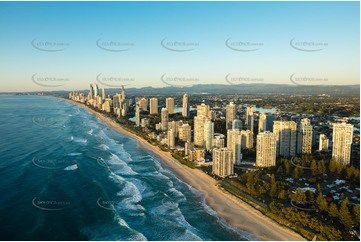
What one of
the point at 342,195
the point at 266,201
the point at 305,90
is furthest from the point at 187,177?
the point at 305,90

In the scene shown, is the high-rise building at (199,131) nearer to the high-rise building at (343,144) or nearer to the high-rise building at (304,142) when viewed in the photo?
the high-rise building at (304,142)

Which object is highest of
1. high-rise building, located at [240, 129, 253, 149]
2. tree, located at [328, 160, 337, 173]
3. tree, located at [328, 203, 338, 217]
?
high-rise building, located at [240, 129, 253, 149]

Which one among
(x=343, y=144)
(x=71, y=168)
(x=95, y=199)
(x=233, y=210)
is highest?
(x=343, y=144)

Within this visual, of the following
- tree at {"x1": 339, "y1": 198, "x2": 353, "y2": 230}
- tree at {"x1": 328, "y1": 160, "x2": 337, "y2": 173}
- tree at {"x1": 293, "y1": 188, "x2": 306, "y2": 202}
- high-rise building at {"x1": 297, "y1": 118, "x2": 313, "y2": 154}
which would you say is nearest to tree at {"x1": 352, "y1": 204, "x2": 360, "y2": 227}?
tree at {"x1": 339, "y1": 198, "x2": 353, "y2": 230}

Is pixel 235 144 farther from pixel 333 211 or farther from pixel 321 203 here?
pixel 333 211

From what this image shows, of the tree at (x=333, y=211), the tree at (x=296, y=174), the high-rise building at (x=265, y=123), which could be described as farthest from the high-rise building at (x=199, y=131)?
the tree at (x=333, y=211)

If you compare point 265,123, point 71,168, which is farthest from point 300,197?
point 265,123

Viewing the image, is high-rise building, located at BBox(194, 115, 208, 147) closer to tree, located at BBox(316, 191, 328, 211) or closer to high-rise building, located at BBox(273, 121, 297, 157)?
high-rise building, located at BBox(273, 121, 297, 157)
